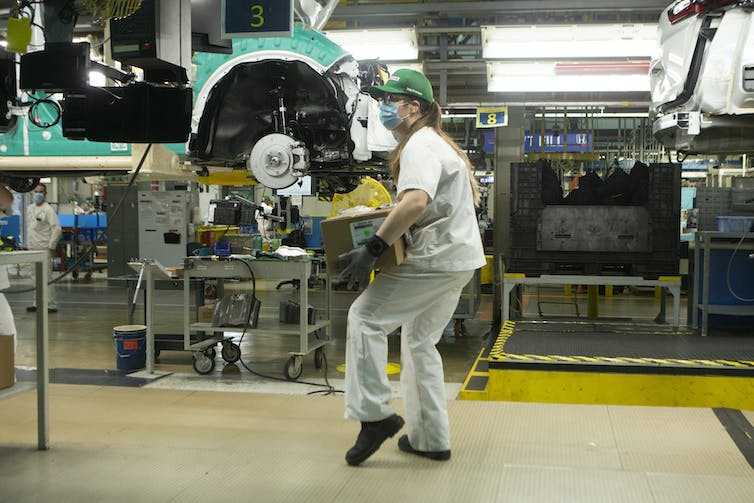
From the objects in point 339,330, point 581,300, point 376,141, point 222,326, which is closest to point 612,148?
point 581,300

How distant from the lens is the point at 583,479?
8.87 ft

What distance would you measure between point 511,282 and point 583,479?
11.0 ft

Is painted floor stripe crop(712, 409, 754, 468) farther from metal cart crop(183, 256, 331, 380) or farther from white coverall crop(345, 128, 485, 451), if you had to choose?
metal cart crop(183, 256, 331, 380)

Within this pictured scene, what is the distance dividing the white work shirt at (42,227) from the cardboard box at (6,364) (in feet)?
25.6

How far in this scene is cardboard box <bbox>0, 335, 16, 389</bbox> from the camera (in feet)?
9.62

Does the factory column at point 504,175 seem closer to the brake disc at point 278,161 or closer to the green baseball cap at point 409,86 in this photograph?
the brake disc at point 278,161

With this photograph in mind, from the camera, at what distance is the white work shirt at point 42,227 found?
10.2m

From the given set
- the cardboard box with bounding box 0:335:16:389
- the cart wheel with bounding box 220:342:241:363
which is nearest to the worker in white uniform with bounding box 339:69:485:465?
the cardboard box with bounding box 0:335:16:389

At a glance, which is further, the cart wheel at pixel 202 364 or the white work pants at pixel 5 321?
the cart wheel at pixel 202 364

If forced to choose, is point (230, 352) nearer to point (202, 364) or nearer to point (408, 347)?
point (202, 364)

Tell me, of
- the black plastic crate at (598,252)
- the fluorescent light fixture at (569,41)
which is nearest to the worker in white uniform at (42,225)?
the fluorescent light fixture at (569,41)

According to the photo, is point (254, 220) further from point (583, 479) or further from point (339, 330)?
point (583, 479)

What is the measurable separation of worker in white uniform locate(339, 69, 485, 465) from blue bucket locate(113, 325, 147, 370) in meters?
3.86

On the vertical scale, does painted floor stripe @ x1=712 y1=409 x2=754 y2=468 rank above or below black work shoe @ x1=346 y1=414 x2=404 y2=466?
below
